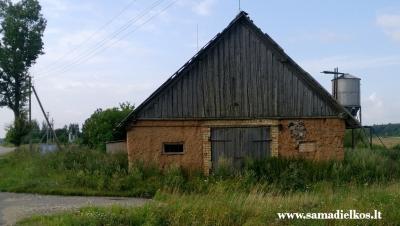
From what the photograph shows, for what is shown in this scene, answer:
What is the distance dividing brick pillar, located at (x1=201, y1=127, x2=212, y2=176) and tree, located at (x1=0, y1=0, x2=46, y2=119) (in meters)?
33.1

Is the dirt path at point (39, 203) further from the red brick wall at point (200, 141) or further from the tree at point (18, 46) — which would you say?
the tree at point (18, 46)

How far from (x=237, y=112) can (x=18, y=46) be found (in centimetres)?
3544

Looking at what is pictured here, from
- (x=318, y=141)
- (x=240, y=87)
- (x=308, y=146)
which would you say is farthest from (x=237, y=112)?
(x=318, y=141)

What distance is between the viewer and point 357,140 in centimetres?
3472

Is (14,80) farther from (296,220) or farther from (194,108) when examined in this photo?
(296,220)

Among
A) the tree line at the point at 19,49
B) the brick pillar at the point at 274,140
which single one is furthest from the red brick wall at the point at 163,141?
the tree line at the point at 19,49

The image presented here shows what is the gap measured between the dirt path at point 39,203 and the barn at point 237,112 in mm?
4254

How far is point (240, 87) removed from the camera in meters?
20.9

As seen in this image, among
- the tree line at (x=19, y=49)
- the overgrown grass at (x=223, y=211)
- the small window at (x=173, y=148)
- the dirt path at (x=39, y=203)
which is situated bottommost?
the dirt path at (x=39, y=203)

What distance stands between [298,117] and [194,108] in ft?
13.2

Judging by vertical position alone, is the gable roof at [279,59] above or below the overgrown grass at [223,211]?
above

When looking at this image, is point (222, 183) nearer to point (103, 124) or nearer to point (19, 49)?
point (103, 124)

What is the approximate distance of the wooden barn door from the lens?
20.6m

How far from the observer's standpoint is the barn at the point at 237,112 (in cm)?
2045
